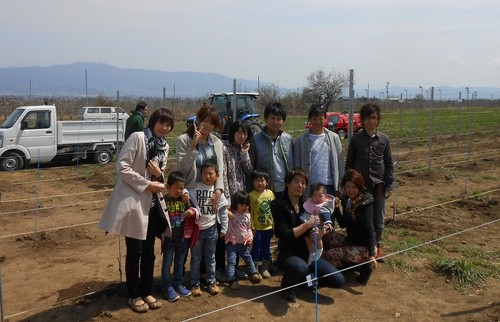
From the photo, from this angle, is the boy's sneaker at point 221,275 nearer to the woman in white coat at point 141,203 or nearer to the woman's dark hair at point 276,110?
the woman in white coat at point 141,203

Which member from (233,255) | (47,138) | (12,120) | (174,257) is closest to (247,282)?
(233,255)

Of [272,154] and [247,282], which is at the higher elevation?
[272,154]

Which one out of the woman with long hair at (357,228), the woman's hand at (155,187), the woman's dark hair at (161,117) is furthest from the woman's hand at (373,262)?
the woman's dark hair at (161,117)

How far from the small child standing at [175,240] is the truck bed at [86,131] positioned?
791 cm

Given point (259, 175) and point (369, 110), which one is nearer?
point (259, 175)

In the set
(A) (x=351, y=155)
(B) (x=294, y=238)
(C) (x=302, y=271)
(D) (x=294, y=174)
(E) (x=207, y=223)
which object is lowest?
(C) (x=302, y=271)

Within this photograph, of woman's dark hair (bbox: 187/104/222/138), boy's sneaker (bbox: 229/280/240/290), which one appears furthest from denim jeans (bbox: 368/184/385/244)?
woman's dark hair (bbox: 187/104/222/138)

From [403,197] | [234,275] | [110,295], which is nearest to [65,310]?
[110,295]

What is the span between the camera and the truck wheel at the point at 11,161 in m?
10.3

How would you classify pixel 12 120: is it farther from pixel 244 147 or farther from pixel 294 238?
pixel 294 238

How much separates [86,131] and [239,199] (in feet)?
28.3

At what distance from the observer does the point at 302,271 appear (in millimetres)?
3500

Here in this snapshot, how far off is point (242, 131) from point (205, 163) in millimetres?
436

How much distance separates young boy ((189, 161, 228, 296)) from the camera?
3441mm
